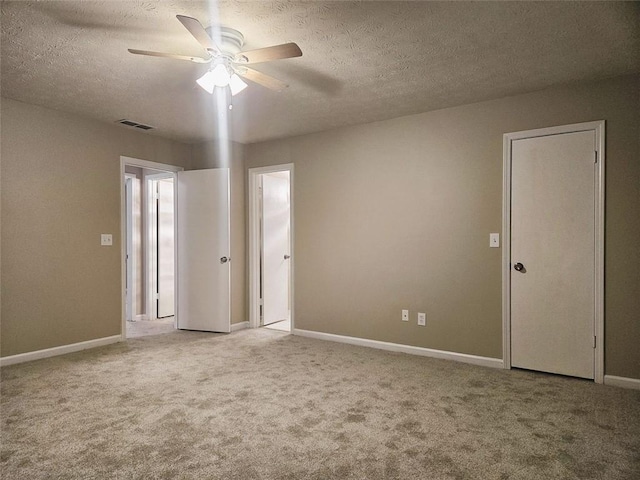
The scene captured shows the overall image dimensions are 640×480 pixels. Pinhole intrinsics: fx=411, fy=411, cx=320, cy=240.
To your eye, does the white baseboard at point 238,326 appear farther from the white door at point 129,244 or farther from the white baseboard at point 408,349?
the white door at point 129,244

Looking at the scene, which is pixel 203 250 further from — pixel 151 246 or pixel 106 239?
pixel 151 246

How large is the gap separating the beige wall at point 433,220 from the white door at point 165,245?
206 cm

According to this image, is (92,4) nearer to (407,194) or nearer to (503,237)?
(407,194)

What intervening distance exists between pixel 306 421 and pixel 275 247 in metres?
3.29

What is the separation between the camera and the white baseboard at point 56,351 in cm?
366

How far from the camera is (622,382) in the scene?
311 cm

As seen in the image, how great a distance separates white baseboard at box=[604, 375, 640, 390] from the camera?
3.07 metres

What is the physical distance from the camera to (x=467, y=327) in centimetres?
380

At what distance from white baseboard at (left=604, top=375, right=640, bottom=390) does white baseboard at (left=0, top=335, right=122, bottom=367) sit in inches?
183

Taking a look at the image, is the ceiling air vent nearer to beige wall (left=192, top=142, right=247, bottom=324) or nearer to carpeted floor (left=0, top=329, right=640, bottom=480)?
beige wall (left=192, top=142, right=247, bottom=324)

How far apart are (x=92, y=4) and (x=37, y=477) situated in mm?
2370

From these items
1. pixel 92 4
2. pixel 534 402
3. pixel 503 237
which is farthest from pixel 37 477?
pixel 503 237

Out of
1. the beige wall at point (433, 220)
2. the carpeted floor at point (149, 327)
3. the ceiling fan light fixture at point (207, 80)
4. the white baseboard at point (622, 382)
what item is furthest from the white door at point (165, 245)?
the white baseboard at point (622, 382)

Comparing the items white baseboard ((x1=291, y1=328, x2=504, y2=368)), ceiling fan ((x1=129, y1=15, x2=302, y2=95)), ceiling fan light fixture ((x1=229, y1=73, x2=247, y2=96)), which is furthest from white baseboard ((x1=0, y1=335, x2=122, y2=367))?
ceiling fan light fixture ((x1=229, y1=73, x2=247, y2=96))
